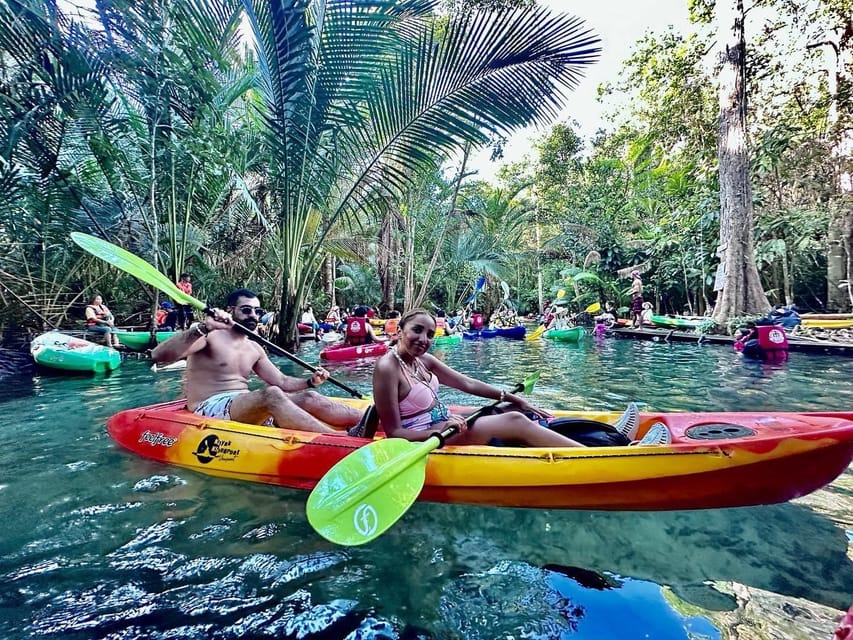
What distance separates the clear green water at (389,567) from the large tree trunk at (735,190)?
30.6ft

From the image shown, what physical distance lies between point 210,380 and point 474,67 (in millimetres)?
5420

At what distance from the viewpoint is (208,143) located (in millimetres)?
8859

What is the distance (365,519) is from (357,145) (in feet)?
21.8

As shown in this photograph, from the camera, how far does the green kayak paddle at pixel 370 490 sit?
2.29 metres

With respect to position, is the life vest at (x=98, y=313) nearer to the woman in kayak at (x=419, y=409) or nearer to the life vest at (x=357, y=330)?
the life vest at (x=357, y=330)

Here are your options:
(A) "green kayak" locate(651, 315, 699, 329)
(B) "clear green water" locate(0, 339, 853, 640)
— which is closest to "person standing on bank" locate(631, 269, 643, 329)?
(A) "green kayak" locate(651, 315, 699, 329)

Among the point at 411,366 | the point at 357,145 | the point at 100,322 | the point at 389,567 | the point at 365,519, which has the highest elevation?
the point at 357,145

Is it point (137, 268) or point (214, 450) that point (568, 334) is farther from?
point (137, 268)

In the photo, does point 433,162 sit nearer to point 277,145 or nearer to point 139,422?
point 277,145

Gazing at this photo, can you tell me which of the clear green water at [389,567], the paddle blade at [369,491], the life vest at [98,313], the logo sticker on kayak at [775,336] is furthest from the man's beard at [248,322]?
the logo sticker on kayak at [775,336]

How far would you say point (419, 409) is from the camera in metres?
2.96

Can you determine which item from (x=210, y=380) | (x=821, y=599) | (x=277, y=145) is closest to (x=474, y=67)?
(x=277, y=145)

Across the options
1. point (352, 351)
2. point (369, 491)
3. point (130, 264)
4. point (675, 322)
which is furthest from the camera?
point (675, 322)

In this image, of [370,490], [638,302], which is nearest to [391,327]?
[638,302]
